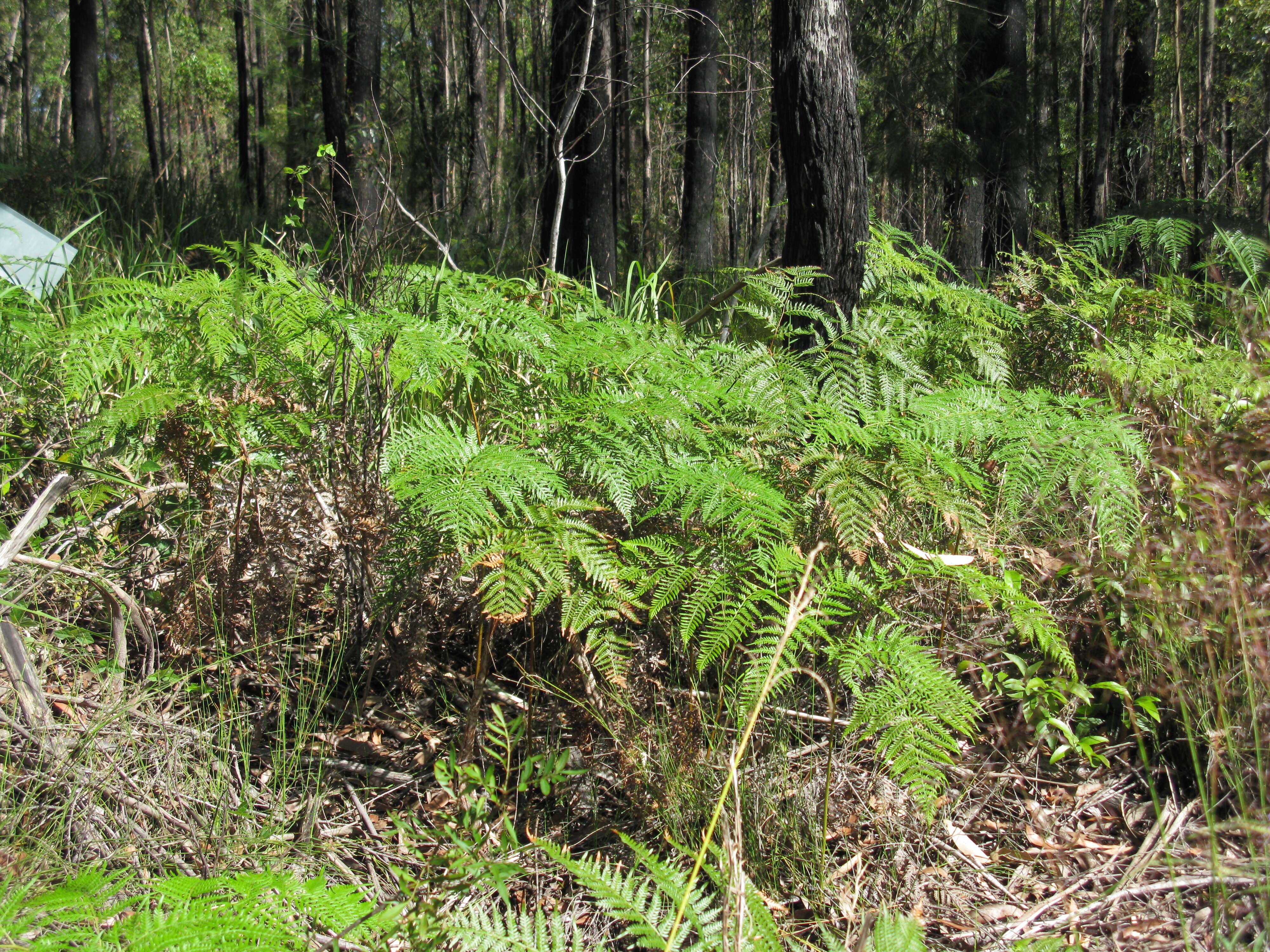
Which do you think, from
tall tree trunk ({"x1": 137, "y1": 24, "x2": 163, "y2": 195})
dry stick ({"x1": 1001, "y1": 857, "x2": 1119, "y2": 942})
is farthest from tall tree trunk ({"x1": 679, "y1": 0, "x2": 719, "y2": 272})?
tall tree trunk ({"x1": 137, "y1": 24, "x2": 163, "y2": 195})

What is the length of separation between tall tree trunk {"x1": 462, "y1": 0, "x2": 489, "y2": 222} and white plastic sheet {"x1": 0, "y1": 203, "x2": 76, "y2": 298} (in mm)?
5698

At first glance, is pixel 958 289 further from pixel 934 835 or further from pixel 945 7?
pixel 945 7

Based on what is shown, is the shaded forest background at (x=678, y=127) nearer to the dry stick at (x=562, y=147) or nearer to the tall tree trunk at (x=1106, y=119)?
the tall tree trunk at (x=1106, y=119)

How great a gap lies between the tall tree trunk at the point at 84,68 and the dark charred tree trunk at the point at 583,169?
26.7 ft

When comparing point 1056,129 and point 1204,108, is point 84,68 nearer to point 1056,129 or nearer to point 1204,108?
Result: point 1056,129

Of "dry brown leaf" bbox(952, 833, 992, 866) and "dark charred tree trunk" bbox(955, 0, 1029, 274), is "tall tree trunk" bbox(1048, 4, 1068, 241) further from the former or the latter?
"dry brown leaf" bbox(952, 833, 992, 866)

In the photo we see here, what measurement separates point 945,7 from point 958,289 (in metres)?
7.09

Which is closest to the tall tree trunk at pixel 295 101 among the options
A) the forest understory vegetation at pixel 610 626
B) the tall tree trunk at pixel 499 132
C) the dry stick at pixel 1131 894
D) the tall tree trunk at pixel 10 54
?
the tall tree trunk at pixel 499 132

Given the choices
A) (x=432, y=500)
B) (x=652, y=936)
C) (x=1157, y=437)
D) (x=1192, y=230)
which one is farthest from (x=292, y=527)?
(x=1192, y=230)

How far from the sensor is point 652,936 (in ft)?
4.50

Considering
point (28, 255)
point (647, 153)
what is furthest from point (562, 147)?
point (647, 153)

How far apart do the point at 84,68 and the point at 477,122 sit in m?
5.52

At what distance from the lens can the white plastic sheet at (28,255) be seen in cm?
370

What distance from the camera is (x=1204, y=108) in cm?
1073
